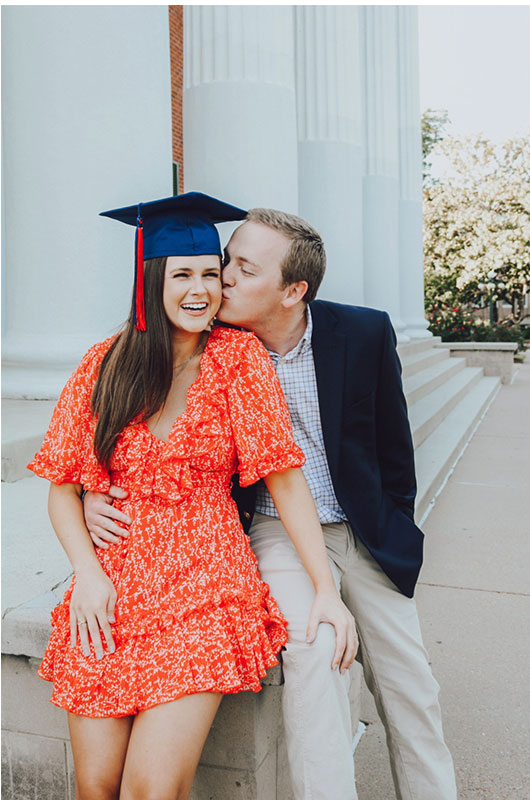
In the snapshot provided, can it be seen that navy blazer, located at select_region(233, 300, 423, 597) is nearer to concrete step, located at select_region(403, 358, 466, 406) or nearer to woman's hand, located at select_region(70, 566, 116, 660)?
woman's hand, located at select_region(70, 566, 116, 660)

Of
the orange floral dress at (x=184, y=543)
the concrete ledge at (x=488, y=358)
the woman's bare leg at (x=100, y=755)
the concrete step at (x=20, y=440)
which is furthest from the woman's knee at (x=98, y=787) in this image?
the concrete ledge at (x=488, y=358)

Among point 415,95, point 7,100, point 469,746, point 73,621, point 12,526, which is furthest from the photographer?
point 415,95

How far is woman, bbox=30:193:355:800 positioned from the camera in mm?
1848

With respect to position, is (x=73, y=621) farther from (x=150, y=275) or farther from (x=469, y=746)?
(x=469, y=746)

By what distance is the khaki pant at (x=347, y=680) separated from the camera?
1.93 metres

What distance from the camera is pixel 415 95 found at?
1365 cm

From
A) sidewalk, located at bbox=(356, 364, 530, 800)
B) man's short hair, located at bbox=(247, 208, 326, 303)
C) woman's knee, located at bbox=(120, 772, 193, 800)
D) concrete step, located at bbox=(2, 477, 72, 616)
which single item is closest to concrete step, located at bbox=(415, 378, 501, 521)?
sidewalk, located at bbox=(356, 364, 530, 800)

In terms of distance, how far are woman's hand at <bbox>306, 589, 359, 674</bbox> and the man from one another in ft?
0.33

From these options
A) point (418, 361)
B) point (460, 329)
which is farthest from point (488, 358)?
point (418, 361)

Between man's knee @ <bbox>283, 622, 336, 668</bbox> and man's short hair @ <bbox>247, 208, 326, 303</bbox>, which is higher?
man's short hair @ <bbox>247, 208, 326, 303</bbox>

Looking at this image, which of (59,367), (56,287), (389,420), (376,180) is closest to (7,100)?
(56,287)

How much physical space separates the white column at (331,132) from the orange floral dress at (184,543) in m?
5.66

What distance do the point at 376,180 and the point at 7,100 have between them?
281 inches

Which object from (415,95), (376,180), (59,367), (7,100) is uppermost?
(415,95)
